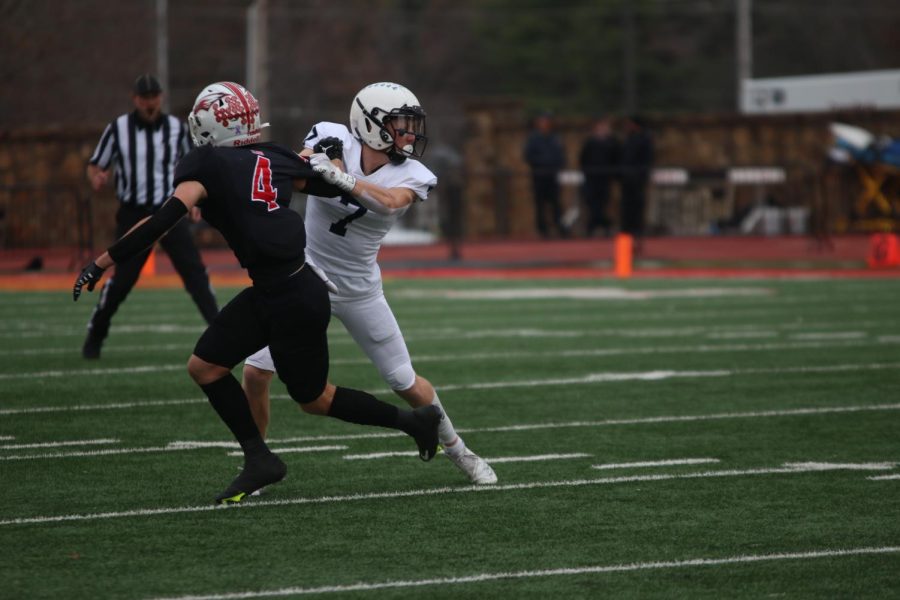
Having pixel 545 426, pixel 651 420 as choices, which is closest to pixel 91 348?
pixel 545 426

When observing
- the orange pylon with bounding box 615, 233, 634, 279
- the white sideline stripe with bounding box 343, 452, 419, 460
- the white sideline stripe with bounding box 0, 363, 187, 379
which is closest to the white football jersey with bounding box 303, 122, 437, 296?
the white sideline stripe with bounding box 343, 452, 419, 460

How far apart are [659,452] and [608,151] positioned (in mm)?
17783

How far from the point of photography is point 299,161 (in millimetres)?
6180

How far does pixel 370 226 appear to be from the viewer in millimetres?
6594

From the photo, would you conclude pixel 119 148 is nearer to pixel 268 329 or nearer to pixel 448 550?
pixel 268 329

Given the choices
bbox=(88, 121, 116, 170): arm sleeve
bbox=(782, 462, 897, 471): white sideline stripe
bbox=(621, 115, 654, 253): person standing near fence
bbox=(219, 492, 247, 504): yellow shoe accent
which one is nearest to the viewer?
bbox=(219, 492, 247, 504): yellow shoe accent

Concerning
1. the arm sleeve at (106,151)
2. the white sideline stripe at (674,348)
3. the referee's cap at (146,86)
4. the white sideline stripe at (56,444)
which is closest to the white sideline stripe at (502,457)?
the white sideline stripe at (56,444)

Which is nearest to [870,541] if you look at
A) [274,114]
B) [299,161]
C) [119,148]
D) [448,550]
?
[448,550]

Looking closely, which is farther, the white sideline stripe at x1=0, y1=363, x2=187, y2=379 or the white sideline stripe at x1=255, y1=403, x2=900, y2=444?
the white sideline stripe at x1=0, y1=363, x2=187, y2=379

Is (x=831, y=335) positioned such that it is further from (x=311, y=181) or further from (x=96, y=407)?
(x=311, y=181)

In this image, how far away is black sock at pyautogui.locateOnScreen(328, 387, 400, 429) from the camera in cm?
643

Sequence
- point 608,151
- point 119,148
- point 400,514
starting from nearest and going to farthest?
point 400,514 < point 119,148 < point 608,151

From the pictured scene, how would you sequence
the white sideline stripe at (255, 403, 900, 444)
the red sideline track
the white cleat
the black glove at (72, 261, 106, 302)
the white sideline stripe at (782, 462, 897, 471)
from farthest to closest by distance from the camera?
the red sideline track
the white sideline stripe at (255, 403, 900, 444)
the white sideline stripe at (782, 462, 897, 471)
the white cleat
the black glove at (72, 261, 106, 302)

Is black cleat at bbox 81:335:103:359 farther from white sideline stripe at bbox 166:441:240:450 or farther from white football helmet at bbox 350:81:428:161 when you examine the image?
white football helmet at bbox 350:81:428:161
